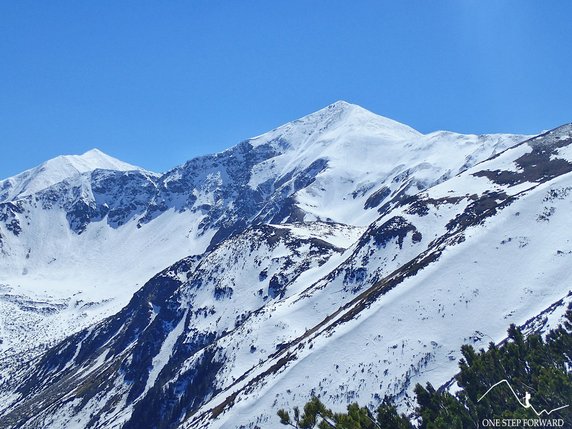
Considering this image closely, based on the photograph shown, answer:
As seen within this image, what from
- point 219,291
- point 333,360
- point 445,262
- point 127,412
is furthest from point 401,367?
point 219,291

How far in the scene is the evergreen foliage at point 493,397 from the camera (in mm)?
25750

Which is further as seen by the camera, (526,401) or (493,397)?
(493,397)

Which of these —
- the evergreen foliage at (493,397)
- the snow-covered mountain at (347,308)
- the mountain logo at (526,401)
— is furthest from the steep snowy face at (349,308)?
the mountain logo at (526,401)

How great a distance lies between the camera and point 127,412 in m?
141

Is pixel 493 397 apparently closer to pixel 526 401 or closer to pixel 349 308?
pixel 526 401

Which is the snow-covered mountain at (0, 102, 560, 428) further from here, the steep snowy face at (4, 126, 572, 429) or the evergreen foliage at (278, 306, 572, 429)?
the evergreen foliage at (278, 306, 572, 429)

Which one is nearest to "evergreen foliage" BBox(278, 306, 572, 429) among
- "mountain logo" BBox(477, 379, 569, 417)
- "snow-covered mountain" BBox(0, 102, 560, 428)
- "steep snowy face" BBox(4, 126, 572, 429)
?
"mountain logo" BBox(477, 379, 569, 417)

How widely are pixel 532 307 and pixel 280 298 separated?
271 ft

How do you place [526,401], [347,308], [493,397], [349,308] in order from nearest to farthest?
[526,401], [493,397], [349,308], [347,308]

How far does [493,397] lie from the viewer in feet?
97.0

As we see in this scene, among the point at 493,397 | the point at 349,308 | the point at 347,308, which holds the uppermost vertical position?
the point at 347,308

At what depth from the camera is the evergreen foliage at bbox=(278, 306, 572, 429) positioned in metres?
25.8

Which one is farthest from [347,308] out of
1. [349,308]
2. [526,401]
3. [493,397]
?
[526,401]

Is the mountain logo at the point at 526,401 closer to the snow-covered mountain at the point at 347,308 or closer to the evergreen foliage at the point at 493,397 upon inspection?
the evergreen foliage at the point at 493,397
